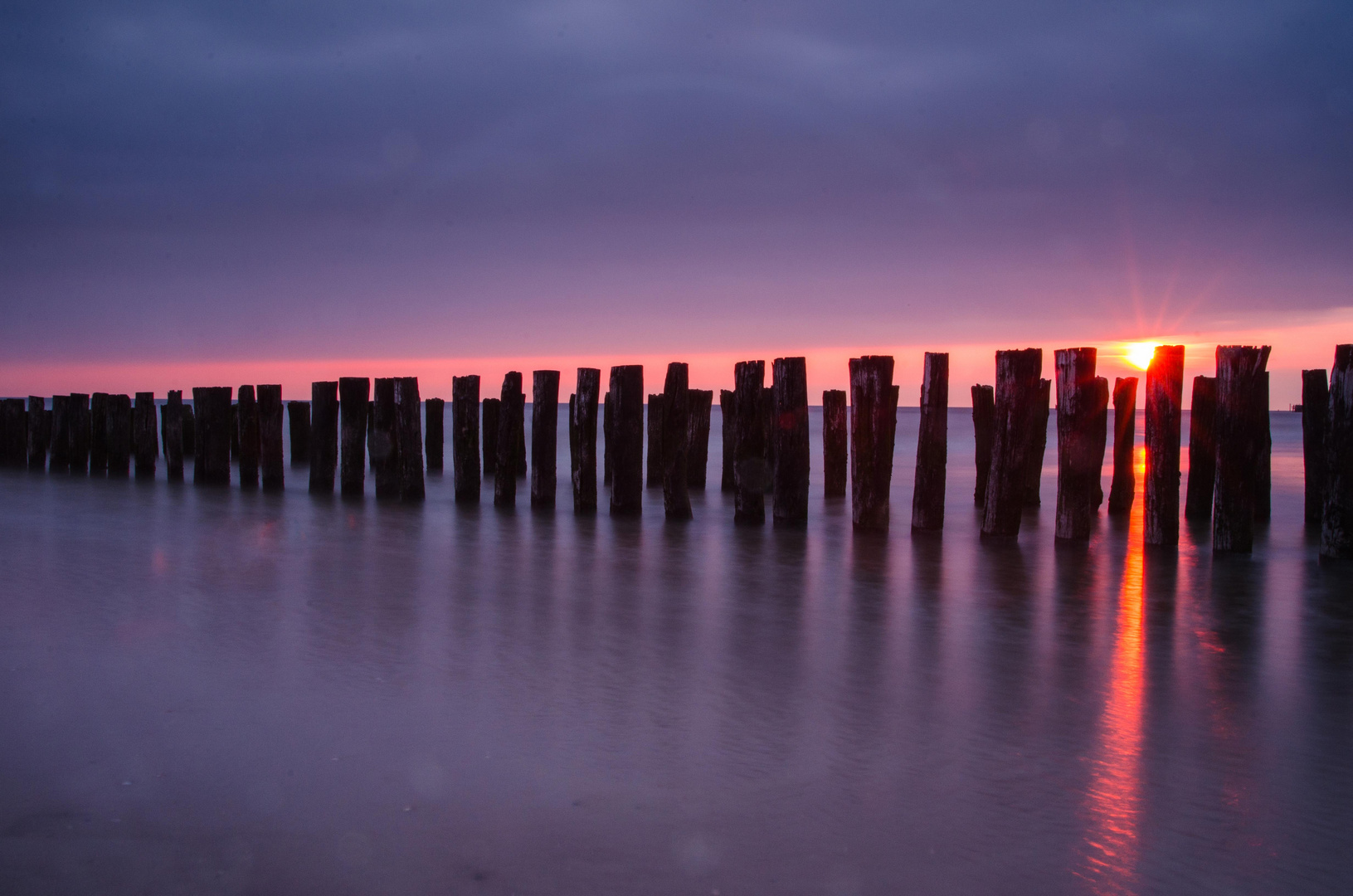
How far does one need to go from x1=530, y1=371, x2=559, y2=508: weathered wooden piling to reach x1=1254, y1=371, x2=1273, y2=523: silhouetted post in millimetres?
4581

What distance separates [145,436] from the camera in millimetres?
11938

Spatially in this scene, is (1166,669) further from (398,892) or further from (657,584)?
(398,892)

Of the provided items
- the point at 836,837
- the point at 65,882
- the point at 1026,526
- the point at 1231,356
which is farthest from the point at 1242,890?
the point at 1026,526

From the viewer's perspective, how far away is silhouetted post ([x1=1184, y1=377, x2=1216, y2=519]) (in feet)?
21.2

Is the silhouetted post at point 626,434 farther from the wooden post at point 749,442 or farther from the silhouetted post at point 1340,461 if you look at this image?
the silhouetted post at point 1340,461

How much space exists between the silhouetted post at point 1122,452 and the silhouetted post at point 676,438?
12.4 feet

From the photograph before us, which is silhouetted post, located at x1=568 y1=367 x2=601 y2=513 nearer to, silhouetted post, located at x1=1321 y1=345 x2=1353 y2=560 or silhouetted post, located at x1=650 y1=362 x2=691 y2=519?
silhouetted post, located at x1=650 y1=362 x2=691 y2=519

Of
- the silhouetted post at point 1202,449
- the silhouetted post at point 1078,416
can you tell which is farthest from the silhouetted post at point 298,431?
the silhouetted post at point 1202,449

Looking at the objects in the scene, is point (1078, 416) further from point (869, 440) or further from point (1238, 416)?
point (869, 440)

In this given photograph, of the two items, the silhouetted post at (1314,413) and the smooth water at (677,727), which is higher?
the silhouetted post at (1314,413)

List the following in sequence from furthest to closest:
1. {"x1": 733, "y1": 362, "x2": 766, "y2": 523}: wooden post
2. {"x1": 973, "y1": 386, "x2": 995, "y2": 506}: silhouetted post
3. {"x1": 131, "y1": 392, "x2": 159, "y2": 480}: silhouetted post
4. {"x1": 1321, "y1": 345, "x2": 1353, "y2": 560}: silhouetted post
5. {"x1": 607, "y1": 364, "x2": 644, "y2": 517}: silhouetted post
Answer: {"x1": 131, "y1": 392, "x2": 159, "y2": 480}: silhouetted post → {"x1": 973, "y1": 386, "x2": 995, "y2": 506}: silhouetted post → {"x1": 607, "y1": 364, "x2": 644, "y2": 517}: silhouetted post → {"x1": 733, "y1": 362, "x2": 766, "y2": 523}: wooden post → {"x1": 1321, "y1": 345, "x2": 1353, "y2": 560}: silhouetted post

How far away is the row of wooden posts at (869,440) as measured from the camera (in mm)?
5691

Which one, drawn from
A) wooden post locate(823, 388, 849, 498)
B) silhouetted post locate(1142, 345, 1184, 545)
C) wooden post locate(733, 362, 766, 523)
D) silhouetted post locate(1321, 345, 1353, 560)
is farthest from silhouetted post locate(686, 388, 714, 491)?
silhouetted post locate(1321, 345, 1353, 560)

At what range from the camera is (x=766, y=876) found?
186 cm
